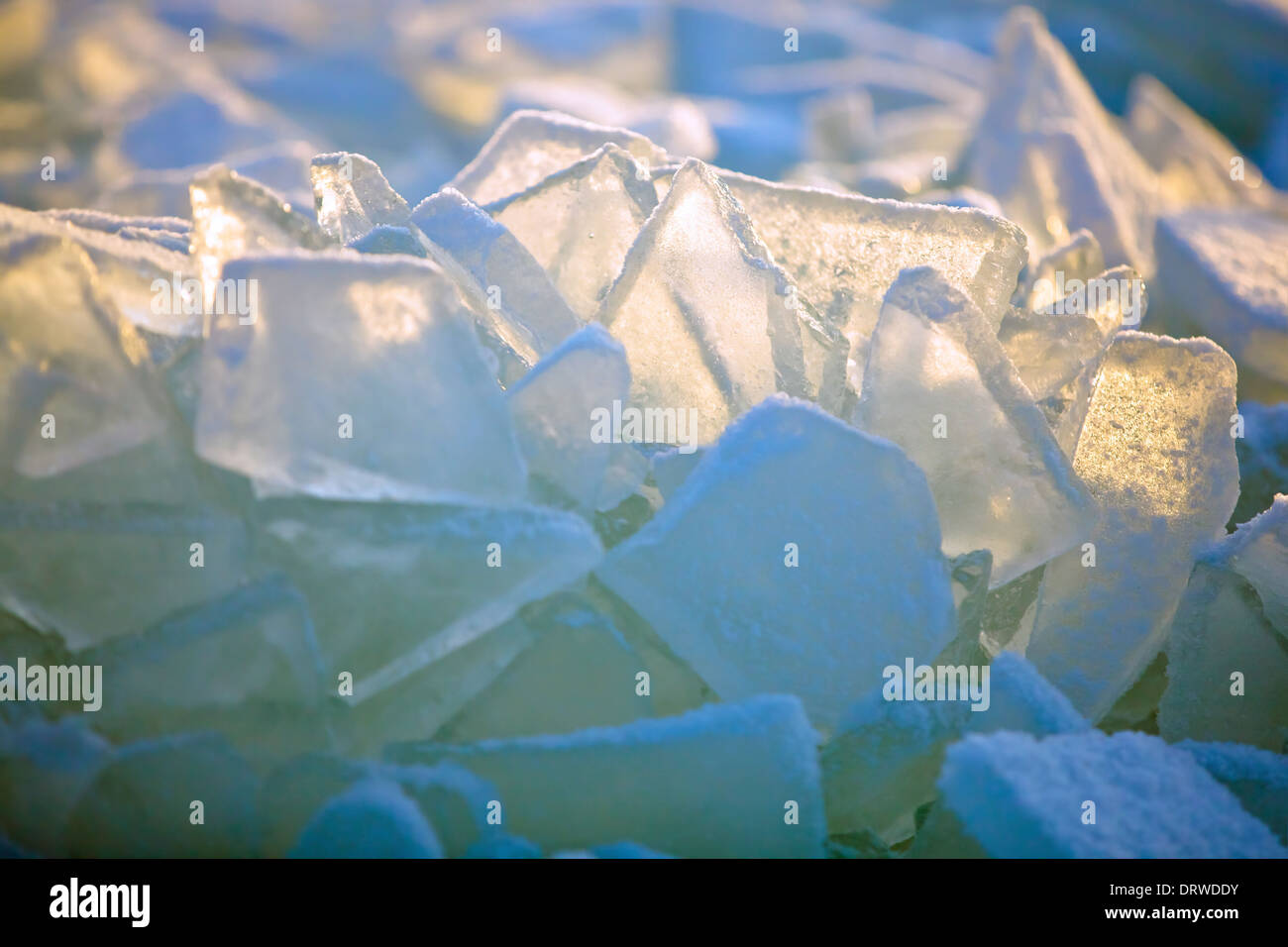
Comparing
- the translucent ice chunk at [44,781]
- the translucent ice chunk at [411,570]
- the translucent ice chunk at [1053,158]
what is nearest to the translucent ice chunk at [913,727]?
the translucent ice chunk at [411,570]

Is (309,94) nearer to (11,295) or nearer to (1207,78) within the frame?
(11,295)

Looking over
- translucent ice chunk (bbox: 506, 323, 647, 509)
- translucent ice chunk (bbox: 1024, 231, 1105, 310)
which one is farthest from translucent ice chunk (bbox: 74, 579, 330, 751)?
translucent ice chunk (bbox: 1024, 231, 1105, 310)

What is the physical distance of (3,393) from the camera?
830 mm

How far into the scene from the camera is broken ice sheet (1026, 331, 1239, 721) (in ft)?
3.28

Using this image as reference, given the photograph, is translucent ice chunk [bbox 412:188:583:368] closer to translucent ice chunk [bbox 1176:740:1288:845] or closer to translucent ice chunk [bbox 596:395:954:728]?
translucent ice chunk [bbox 596:395:954:728]

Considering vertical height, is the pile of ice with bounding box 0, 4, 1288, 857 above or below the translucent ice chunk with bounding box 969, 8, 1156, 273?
below

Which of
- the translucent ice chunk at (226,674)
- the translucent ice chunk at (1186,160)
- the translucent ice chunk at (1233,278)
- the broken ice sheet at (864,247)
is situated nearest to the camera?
the translucent ice chunk at (226,674)

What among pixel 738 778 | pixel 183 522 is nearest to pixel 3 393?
pixel 183 522

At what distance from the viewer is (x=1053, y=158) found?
2.06 m

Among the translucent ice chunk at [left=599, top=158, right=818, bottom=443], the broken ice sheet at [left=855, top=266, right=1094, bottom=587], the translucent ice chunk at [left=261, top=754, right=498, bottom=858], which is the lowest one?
the translucent ice chunk at [left=261, top=754, right=498, bottom=858]

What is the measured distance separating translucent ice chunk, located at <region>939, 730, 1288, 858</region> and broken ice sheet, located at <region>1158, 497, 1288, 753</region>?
0.64ft

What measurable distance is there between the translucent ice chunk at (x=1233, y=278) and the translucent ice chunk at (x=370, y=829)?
1508 millimetres

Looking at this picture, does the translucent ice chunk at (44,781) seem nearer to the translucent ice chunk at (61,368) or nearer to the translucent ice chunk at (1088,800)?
the translucent ice chunk at (61,368)

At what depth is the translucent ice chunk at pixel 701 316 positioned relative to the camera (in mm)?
1040
